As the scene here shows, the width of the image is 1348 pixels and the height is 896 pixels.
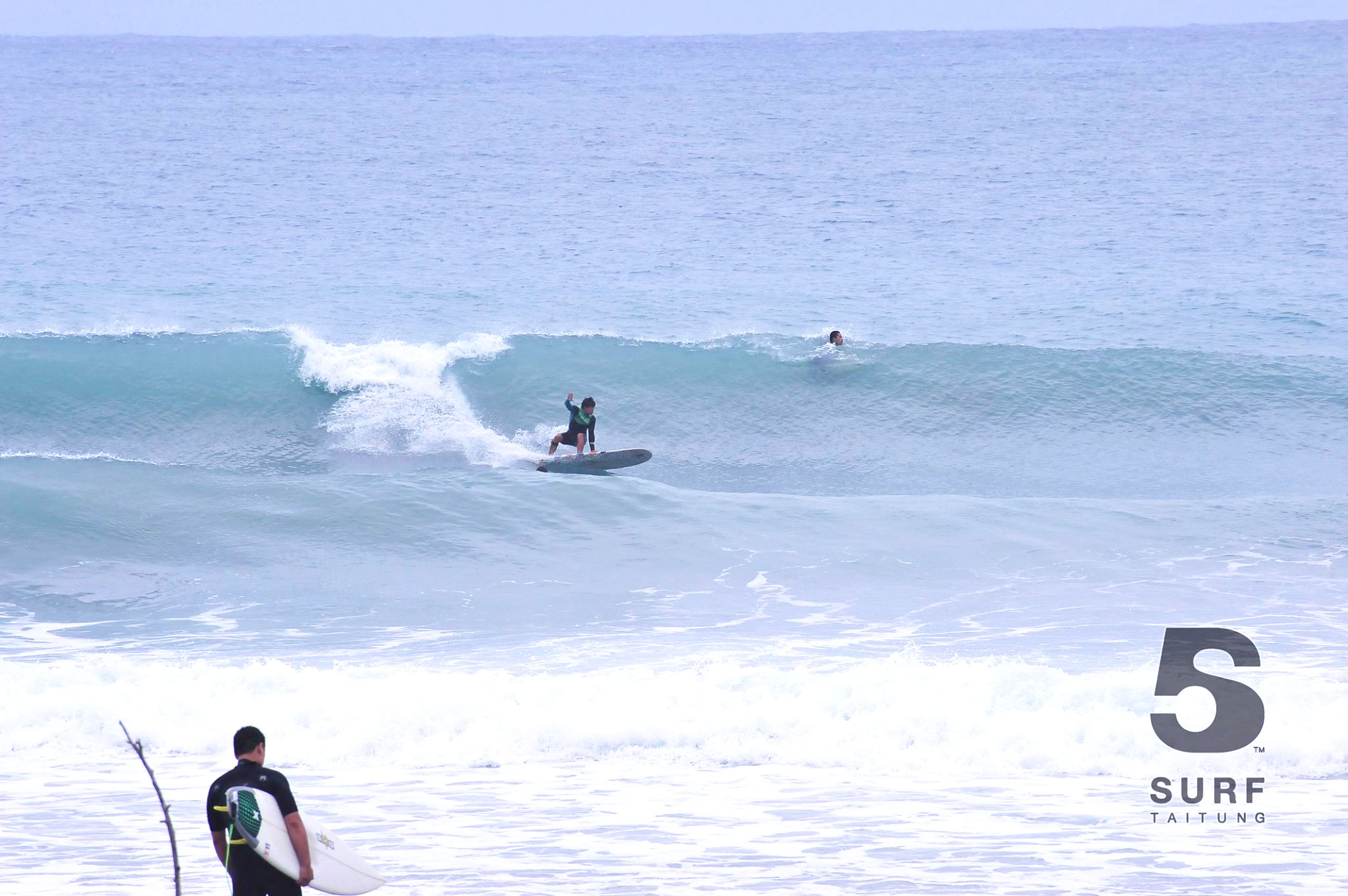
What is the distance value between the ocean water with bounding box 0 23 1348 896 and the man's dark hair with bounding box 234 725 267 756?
1.63 meters

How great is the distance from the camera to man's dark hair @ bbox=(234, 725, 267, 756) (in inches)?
206

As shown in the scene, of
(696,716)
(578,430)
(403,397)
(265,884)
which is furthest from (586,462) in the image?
(265,884)

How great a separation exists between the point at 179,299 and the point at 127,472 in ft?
37.0

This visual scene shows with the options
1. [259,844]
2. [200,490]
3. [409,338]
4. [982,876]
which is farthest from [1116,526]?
[409,338]

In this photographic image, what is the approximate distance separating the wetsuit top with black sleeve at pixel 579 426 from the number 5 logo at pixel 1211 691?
813cm

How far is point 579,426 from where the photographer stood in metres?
17.0

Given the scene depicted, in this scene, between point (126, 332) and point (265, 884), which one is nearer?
point (265, 884)

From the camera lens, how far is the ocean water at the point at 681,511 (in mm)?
7535

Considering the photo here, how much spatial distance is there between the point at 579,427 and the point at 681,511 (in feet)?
8.55

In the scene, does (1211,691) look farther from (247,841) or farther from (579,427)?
(579,427)

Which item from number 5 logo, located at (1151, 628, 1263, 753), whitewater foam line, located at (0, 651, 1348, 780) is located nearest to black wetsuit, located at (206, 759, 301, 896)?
whitewater foam line, located at (0, 651, 1348, 780)

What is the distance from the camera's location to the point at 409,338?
74.8 feet

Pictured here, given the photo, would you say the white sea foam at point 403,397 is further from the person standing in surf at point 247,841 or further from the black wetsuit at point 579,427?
the person standing in surf at point 247,841

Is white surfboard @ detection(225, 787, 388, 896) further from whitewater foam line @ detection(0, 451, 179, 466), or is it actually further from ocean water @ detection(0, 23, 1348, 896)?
whitewater foam line @ detection(0, 451, 179, 466)
